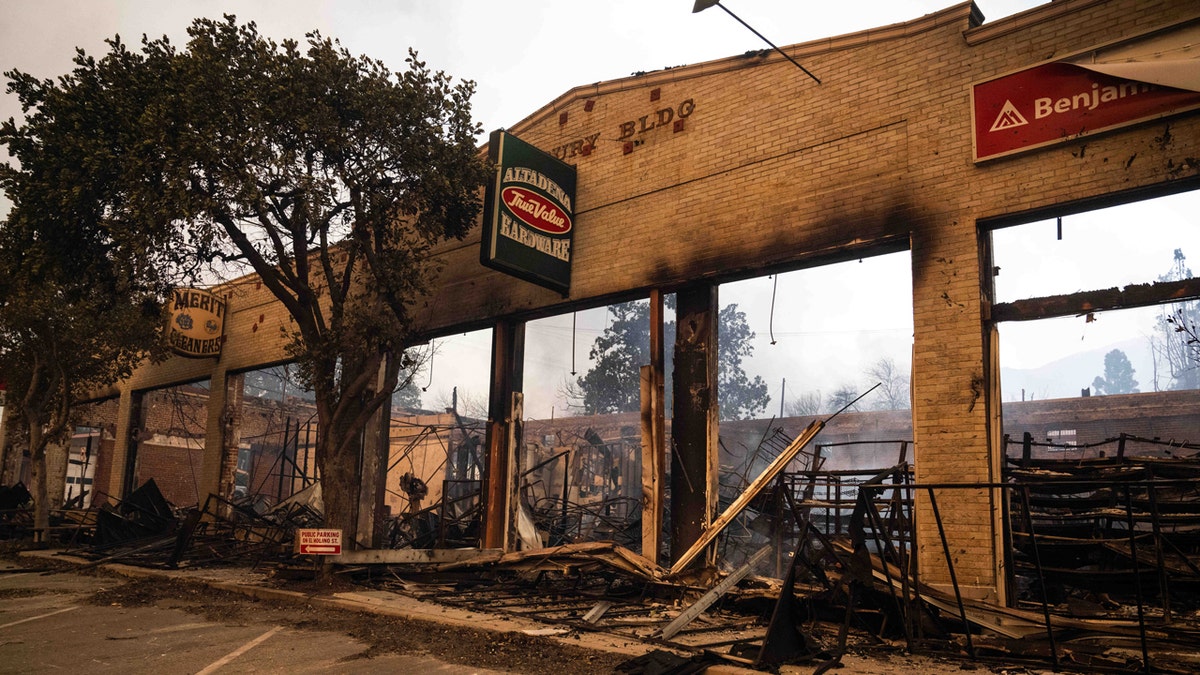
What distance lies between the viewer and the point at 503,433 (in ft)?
45.6

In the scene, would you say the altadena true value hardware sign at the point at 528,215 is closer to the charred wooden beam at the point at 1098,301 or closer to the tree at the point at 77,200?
the tree at the point at 77,200

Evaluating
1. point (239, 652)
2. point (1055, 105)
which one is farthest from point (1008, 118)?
point (239, 652)

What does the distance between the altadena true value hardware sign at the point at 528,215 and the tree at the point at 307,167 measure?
43.5 inches

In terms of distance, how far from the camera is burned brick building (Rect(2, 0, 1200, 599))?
802 cm

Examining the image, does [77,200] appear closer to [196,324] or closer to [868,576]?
[196,324]

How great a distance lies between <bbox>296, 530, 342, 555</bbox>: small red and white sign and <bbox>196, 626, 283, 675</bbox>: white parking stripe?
2941 millimetres

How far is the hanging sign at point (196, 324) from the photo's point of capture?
2131 centimetres

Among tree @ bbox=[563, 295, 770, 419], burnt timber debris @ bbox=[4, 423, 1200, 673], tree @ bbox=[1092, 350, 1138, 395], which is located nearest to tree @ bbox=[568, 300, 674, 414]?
tree @ bbox=[563, 295, 770, 419]

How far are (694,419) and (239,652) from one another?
6697 mm

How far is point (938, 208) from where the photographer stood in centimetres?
915

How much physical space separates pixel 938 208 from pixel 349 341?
9.35 meters

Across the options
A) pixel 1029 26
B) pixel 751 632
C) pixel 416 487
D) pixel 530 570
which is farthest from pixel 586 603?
pixel 1029 26

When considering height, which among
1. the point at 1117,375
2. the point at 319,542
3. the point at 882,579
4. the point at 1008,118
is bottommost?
the point at 319,542

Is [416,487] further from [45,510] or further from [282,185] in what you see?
[45,510]
